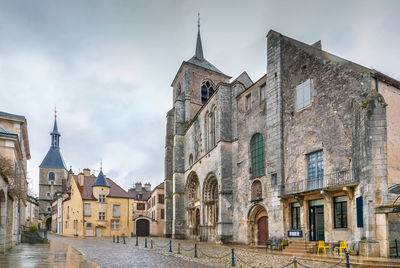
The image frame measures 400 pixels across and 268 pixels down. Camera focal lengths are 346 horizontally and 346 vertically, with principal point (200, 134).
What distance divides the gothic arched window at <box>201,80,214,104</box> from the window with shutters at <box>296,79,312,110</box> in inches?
808

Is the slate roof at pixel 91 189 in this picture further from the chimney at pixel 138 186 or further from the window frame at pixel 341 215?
the window frame at pixel 341 215

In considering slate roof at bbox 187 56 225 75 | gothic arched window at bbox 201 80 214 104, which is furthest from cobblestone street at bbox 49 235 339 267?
slate roof at bbox 187 56 225 75

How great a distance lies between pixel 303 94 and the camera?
17406 mm

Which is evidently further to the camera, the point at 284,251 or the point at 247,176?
the point at 247,176

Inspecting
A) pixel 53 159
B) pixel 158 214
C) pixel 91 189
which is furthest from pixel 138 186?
pixel 53 159

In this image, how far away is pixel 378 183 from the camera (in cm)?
1276

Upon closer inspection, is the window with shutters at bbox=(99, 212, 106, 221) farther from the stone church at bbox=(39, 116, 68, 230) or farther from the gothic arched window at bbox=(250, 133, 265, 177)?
the stone church at bbox=(39, 116, 68, 230)

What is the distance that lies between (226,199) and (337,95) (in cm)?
1102

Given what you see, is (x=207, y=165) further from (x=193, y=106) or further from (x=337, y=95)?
(x=337, y=95)

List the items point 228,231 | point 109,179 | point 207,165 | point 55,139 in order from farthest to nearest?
point 55,139 < point 109,179 < point 207,165 < point 228,231

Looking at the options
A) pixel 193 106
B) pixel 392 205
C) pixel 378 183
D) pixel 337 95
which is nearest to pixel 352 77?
pixel 337 95

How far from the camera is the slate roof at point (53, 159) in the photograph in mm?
73000

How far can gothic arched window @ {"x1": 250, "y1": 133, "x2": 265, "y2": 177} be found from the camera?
2081 cm

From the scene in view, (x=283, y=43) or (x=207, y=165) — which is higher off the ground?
(x=283, y=43)
